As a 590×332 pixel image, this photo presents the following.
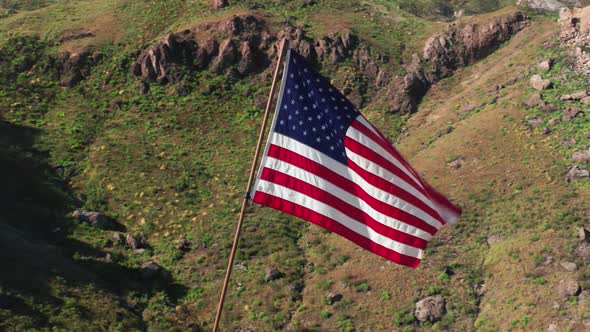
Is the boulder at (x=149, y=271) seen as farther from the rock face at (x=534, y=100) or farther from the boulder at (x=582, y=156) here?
the rock face at (x=534, y=100)

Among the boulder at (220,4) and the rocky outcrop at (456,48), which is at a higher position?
the boulder at (220,4)

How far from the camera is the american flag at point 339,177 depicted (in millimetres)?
12812

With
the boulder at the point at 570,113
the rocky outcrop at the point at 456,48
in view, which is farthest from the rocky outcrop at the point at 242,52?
the boulder at the point at 570,113

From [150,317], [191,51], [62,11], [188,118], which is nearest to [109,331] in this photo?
[150,317]

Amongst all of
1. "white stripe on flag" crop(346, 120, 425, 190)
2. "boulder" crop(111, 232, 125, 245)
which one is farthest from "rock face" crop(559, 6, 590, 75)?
"white stripe on flag" crop(346, 120, 425, 190)

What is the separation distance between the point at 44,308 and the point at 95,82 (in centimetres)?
3402

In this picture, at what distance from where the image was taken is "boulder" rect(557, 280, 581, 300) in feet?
88.6

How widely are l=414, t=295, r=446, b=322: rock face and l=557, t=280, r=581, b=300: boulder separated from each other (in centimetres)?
585

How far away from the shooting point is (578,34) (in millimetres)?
53531

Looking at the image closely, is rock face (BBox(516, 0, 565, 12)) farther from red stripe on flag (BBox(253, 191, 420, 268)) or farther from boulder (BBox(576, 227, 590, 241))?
red stripe on flag (BBox(253, 191, 420, 268))

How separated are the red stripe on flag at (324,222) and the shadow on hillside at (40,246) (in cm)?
1744

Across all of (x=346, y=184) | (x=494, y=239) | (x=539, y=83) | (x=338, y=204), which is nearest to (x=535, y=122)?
(x=539, y=83)

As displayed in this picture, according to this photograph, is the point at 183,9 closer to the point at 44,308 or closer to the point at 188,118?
the point at 188,118

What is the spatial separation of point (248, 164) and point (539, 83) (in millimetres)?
26963
